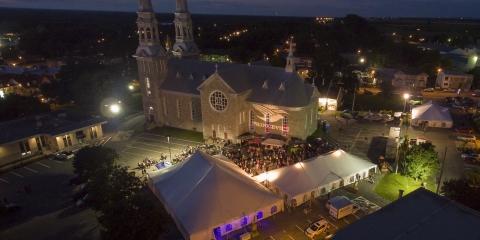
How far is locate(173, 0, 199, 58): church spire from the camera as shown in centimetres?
4534

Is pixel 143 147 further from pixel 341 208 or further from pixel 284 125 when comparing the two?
pixel 341 208

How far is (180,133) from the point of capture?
4209 cm

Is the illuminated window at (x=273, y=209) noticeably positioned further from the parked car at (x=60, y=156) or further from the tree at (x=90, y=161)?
the parked car at (x=60, y=156)

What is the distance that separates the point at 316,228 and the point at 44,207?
74.7ft

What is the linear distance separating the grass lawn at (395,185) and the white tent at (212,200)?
9525mm

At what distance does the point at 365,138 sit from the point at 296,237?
21.6m

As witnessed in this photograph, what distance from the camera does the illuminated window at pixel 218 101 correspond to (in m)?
37.5

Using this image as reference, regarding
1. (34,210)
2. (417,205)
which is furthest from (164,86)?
(417,205)

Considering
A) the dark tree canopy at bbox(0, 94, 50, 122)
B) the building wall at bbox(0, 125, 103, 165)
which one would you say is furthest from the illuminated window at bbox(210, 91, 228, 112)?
the dark tree canopy at bbox(0, 94, 50, 122)

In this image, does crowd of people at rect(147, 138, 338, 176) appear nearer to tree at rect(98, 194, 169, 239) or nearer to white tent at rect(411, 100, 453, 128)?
tree at rect(98, 194, 169, 239)

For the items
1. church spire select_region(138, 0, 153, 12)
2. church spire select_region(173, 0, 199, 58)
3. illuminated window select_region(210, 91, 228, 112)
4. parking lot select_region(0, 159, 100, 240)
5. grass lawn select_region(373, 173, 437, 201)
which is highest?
church spire select_region(138, 0, 153, 12)

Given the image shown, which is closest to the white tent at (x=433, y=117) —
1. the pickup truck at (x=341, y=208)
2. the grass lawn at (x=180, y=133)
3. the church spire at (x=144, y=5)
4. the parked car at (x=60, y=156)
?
the pickup truck at (x=341, y=208)

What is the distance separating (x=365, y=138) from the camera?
38.3 metres

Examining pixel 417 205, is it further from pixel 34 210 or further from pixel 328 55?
pixel 328 55
